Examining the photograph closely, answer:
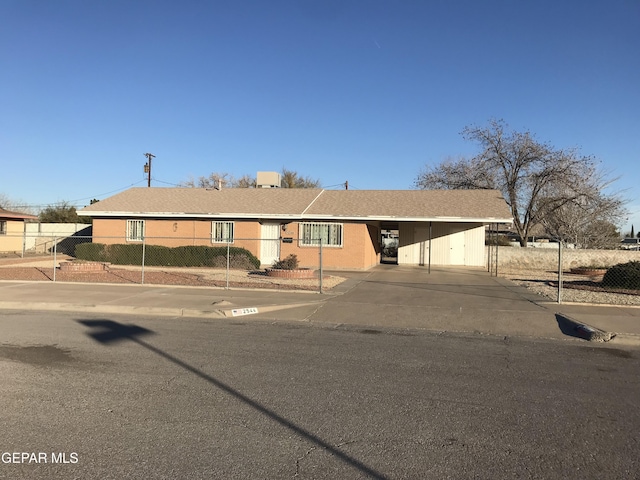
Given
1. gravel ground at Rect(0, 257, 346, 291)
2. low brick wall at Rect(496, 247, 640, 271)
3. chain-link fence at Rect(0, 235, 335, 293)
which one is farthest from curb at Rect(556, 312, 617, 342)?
low brick wall at Rect(496, 247, 640, 271)

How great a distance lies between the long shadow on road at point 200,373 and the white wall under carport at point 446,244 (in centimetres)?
1908

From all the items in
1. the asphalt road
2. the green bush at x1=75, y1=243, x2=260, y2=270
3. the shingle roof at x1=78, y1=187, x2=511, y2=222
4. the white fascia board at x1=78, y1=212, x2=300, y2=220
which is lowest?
the asphalt road

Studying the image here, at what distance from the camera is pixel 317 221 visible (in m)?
23.7

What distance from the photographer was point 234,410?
4820 millimetres

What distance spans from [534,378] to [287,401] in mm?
3220

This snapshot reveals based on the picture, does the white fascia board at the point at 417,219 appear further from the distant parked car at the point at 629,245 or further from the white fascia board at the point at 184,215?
the distant parked car at the point at 629,245

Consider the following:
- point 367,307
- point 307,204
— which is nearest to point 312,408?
point 367,307

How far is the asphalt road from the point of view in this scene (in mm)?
3727

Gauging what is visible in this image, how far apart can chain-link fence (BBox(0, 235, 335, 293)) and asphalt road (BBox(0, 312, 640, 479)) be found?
717cm

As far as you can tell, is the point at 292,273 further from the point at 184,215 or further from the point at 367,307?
the point at 184,215

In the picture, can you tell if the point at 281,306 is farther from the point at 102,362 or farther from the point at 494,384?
the point at 494,384

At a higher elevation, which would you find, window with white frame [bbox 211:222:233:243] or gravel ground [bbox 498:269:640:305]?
window with white frame [bbox 211:222:233:243]

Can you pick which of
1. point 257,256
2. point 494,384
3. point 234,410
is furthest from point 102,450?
point 257,256

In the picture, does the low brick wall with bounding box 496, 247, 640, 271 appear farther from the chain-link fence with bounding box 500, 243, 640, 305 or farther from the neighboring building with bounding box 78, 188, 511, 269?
the neighboring building with bounding box 78, 188, 511, 269
